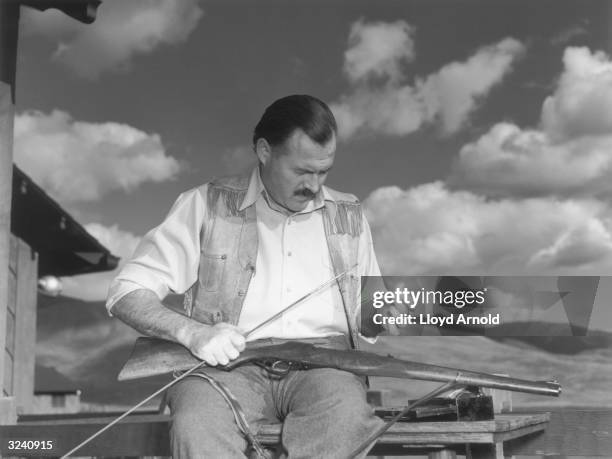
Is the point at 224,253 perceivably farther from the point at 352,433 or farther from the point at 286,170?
the point at 352,433

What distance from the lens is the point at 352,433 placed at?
6.73 feet

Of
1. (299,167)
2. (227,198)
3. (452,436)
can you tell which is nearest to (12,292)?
(227,198)

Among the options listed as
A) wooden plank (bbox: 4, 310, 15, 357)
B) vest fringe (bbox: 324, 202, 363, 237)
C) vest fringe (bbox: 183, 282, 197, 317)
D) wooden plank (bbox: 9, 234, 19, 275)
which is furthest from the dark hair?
wooden plank (bbox: 4, 310, 15, 357)

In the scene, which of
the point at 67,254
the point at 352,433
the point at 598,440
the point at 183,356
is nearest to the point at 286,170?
the point at 183,356

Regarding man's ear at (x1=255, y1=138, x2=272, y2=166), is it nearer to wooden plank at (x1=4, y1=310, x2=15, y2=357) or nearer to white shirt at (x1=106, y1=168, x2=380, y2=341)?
white shirt at (x1=106, y1=168, x2=380, y2=341)

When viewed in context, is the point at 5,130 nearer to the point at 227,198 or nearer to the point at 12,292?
the point at 227,198

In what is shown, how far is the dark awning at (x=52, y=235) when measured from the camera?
7.04 meters

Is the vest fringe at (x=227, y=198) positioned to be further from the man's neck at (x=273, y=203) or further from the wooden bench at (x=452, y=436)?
the wooden bench at (x=452, y=436)

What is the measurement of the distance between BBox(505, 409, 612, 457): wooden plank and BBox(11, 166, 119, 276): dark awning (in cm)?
516

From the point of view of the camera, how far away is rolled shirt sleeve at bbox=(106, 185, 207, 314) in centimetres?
237

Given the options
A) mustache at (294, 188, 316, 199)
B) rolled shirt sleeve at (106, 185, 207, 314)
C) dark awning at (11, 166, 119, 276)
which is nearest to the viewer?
rolled shirt sleeve at (106, 185, 207, 314)

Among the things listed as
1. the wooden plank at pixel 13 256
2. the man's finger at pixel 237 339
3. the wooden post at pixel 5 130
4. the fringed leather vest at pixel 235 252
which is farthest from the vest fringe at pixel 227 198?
the wooden plank at pixel 13 256

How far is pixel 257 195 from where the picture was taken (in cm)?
262

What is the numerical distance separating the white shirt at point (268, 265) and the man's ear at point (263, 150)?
7 centimetres
